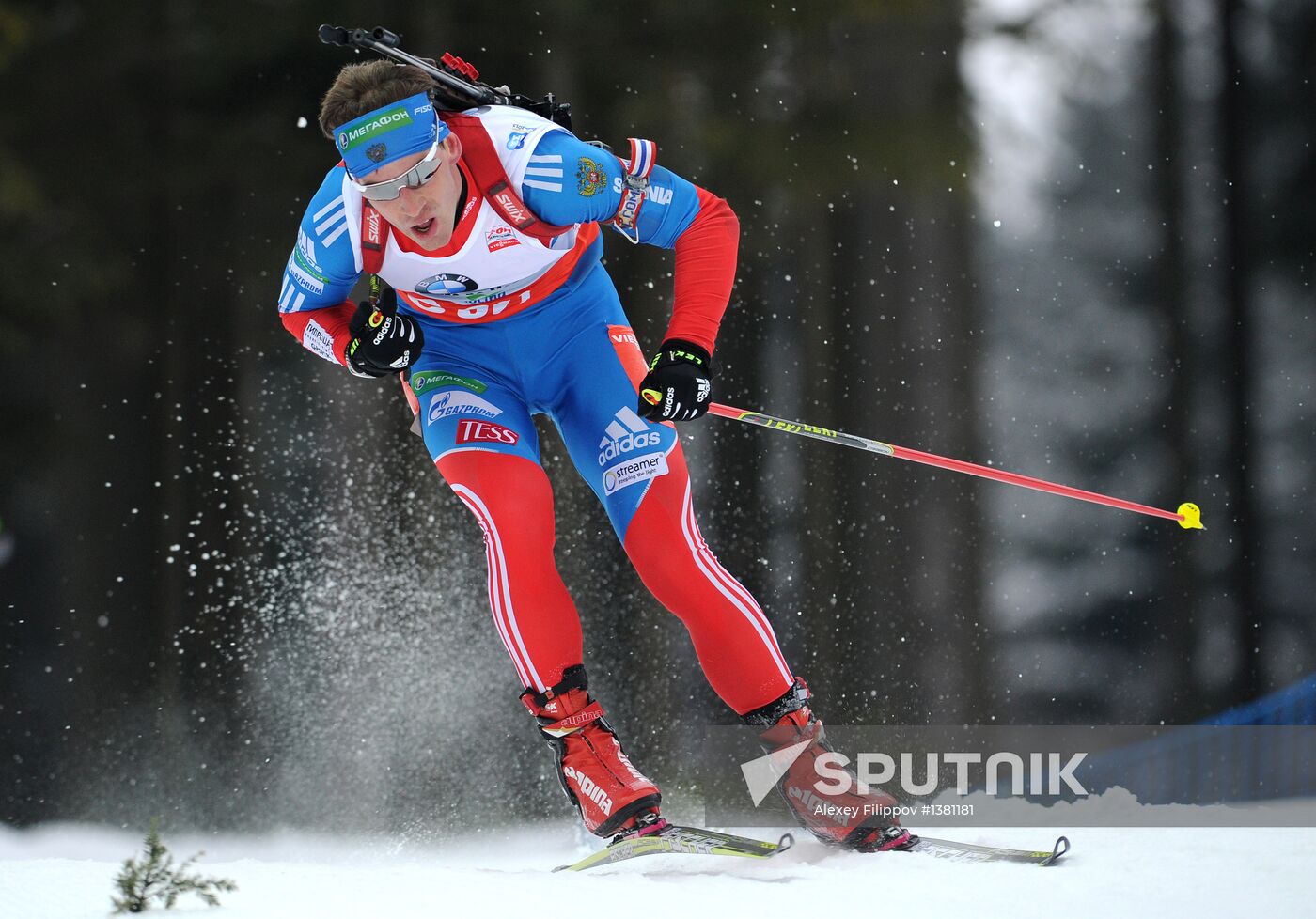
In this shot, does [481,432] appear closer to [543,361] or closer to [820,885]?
[543,361]

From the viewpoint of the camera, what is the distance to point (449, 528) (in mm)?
4527

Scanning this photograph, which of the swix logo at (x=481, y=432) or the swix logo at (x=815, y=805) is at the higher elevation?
the swix logo at (x=481, y=432)

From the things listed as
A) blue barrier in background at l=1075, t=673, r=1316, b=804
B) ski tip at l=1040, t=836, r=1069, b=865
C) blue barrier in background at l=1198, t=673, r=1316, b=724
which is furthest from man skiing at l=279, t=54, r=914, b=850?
blue barrier in background at l=1198, t=673, r=1316, b=724

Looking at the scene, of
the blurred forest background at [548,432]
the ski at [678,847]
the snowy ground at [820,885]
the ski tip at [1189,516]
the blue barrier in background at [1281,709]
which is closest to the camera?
the snowy ground at [820,885]

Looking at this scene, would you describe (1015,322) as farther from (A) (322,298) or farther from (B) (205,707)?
(A) (322,298)

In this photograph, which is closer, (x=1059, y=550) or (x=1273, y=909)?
(x=1273, y=909)

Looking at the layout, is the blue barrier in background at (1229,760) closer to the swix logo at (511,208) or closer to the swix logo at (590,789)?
the swix logo at (590,789)

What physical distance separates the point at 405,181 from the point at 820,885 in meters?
1.37

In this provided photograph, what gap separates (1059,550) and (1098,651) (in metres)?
0.59

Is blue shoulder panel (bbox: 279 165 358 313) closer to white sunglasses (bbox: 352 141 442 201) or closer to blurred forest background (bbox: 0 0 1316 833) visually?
white sunglasses (bbox: 352 141 442 201)

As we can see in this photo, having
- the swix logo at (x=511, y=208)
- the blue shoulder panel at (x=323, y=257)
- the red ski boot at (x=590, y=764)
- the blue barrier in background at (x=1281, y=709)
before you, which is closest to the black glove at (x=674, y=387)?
the swix logo at (x=511, y=208)

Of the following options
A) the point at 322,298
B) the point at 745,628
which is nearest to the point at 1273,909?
the point at 745,628

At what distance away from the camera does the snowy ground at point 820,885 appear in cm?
190

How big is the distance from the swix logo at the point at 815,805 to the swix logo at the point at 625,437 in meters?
0.71
